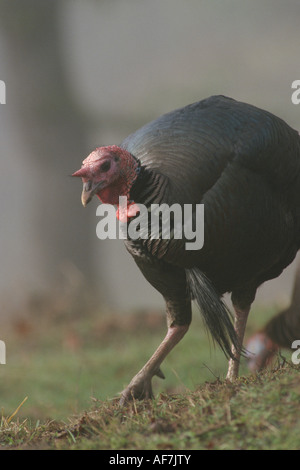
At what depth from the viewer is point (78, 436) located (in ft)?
13.0

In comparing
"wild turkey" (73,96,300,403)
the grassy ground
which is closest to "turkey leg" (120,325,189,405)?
"wild turkey" (73,96,300,403)

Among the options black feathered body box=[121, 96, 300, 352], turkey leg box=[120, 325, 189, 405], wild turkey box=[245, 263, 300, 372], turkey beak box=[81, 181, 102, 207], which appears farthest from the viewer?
wild turkey box=[245, 263, 300, 372]

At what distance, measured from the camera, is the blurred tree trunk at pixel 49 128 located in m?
12.5

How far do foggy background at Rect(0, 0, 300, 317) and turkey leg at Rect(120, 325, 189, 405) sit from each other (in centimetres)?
633

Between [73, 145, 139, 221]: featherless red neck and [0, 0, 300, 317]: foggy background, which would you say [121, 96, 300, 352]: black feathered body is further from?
[0, 0, 300, 317]: foggy background

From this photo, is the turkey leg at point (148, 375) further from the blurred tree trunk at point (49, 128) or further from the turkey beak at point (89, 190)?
the blurred tree trunk at point (49, 128)

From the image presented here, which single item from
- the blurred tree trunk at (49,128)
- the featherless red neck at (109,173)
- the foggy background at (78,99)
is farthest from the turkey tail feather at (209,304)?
the blurred tree trunk at (49,128)

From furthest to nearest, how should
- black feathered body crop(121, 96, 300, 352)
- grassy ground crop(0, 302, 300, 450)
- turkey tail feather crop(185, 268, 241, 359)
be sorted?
turkey tail feather crop(185, 268, 241, 359) < black feathered body crop(121, 96, 300, 352) < grassy ground crop(0, 302, 300, 450)

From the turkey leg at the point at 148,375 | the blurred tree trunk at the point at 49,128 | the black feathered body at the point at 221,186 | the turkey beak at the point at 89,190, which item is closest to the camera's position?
the turkey beak at the point at 89,190

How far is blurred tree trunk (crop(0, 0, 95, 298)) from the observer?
12.5 m

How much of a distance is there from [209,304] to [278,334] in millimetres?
2781

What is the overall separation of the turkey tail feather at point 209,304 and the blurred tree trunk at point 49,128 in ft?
27.5
